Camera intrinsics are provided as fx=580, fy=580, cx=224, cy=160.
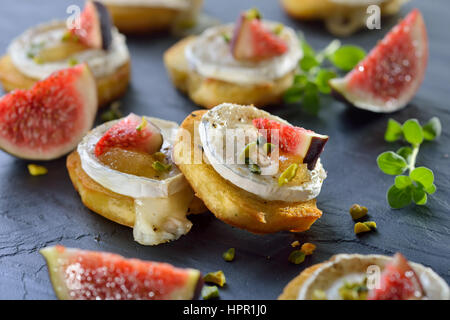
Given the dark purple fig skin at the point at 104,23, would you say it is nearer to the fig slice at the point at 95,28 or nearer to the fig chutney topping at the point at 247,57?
the fig slice at the point at 95,28

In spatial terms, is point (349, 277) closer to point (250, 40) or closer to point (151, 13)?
point (250, 40)

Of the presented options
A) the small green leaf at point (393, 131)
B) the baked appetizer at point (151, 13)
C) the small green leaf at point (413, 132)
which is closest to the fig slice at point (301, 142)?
the small green leaf at point (413, 132)

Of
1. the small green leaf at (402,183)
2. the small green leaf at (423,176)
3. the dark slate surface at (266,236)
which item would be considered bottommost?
the dark slate surface at (266,236)

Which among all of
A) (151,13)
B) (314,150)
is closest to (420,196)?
(314,150)

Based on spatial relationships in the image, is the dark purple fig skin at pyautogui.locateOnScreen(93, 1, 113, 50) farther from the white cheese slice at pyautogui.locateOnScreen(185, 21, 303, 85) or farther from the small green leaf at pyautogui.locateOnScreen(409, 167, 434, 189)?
the small green leaf at pyautogui.locateOnScreen(409, 167, 434, 189)

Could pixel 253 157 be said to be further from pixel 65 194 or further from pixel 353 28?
pixel 353 28
